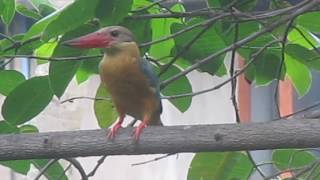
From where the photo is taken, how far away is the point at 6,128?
1612mm

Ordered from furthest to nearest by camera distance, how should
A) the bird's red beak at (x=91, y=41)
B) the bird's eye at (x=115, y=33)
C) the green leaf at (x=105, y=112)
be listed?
the green leaf at (x=105, y=112)
the bird's eye at (x=115, y=33)
the bird's red beak at (x=91, y=41)

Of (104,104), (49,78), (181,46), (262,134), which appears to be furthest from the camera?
(104,104)

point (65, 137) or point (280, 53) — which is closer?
point (65, 137)

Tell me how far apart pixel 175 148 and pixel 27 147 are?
0.75 feet

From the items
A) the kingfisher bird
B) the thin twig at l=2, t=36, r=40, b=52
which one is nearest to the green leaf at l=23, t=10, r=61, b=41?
the thin twig at l=2, t=36, r=40, b=52

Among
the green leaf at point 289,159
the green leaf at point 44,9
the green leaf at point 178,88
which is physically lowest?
the green leaf at point 289,159

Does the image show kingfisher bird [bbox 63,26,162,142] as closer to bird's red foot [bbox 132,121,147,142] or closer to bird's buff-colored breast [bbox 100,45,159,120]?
bird's buff-colored breast [bbox 100,45,159,120]

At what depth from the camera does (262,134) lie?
4.35 feet

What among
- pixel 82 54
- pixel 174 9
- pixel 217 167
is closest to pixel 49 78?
pixel 82 54

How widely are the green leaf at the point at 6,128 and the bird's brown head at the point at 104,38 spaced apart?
0.72 feet

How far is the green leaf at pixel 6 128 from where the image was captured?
160cm

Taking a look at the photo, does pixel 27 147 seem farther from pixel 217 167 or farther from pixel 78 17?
pixel 217 167

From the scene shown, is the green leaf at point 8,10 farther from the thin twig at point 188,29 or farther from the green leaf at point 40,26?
the thin twig at point 188,29

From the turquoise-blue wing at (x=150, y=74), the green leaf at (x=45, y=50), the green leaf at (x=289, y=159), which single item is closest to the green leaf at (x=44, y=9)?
the green leaf at (x=45, y=50)
